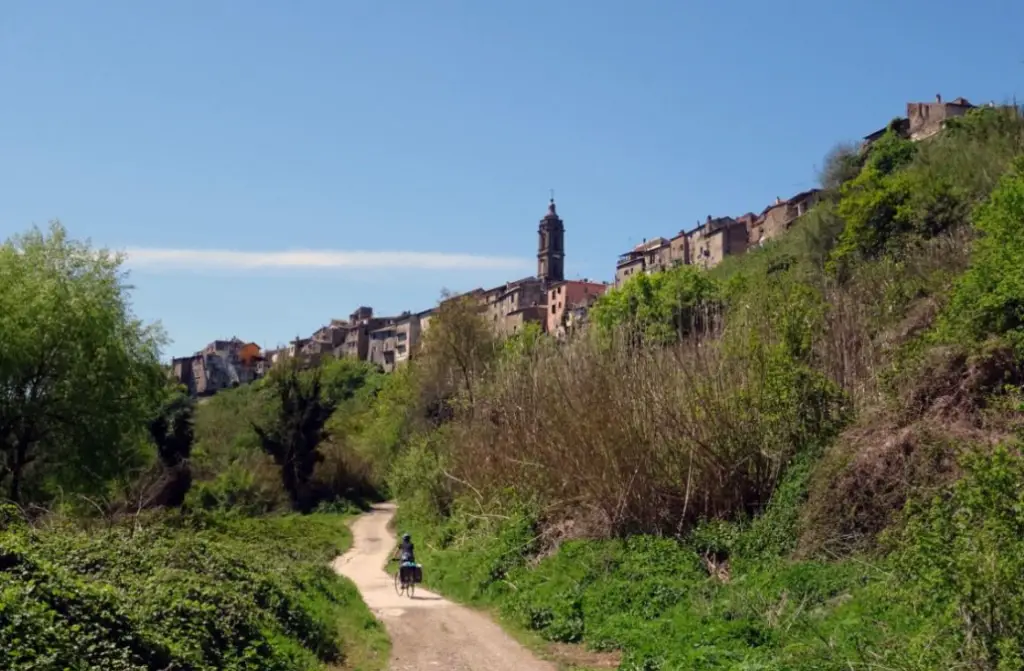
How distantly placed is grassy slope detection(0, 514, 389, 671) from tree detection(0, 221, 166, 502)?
574 inches

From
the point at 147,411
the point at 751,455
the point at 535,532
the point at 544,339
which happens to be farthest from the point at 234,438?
the point at 751,455

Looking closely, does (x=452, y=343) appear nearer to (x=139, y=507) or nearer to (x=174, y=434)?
(x=174, y=434)

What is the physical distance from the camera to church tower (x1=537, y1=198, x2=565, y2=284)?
128 meters

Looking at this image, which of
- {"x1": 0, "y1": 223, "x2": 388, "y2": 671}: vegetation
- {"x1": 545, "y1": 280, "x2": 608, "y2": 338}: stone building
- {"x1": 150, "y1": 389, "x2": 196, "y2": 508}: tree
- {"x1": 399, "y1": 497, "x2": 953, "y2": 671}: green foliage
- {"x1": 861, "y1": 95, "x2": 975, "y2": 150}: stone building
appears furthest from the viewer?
{"x1": 545, "y1": 280, "x2": 608, "y2": 338}: stone building

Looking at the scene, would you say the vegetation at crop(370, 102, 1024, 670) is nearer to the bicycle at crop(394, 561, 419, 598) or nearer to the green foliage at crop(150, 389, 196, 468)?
the bicycle at crop(394, 561, 419, 598)

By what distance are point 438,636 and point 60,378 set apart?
63.6ft

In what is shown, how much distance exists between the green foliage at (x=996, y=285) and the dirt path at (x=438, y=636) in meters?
9.13

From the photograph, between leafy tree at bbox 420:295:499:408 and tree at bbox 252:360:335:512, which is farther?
tree at bbox 252:360:335:512

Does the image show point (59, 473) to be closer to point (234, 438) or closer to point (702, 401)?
point (702, 401)

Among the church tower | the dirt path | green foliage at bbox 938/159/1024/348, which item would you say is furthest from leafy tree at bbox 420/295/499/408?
the church tower

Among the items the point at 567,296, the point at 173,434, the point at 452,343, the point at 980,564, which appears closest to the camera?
the point at 980,564

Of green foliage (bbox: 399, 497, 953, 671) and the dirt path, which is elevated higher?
green foliage (bbox: 399, 497, 953, 671)

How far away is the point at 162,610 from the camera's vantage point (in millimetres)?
10727

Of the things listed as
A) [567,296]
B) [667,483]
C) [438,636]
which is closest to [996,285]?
[667,483]
